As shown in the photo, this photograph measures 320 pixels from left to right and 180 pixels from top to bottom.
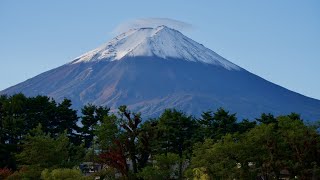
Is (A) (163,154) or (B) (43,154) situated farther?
(A) (163,154)

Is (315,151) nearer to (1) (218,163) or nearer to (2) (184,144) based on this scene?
(1) (218,163)

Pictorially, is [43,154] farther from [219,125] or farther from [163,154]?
[219,125]

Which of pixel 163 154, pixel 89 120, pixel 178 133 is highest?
pixel 89 120

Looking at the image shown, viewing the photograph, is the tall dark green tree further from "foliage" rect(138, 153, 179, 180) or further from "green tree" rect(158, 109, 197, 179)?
"foliage" rect(138, 153, 179, 180)

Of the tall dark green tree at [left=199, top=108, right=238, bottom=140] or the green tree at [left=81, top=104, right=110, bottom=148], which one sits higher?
the green tree at [left=81, top=104, right=110, bottom=148]

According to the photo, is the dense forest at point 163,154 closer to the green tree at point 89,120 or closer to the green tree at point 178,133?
the green tree at point 178,133

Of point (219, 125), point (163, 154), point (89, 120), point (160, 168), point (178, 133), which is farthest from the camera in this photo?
point (89, 120)

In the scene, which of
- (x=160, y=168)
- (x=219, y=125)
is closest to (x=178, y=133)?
(x=219, y=125)

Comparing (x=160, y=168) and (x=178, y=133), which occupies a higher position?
(x=178, y=133)

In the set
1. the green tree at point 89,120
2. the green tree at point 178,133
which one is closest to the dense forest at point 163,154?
the green tree at point 178,133

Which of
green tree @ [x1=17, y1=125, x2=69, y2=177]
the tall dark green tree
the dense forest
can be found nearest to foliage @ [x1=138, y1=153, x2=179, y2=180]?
the dense forest

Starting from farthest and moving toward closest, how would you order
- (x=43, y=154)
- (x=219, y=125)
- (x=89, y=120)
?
1. (x=89, y=120)
2. (x=219, y=125)
3. (x=43, y=154)

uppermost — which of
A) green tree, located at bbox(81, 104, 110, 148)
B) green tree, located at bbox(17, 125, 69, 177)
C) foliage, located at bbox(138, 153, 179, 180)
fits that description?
green tree, located at bbox(81, 104, 110, 148)

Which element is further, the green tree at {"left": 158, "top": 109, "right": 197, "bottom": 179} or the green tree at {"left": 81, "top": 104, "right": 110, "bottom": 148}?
the green tree at {"left": 81, "top": 104, "right": 110, "bottom": 148}
